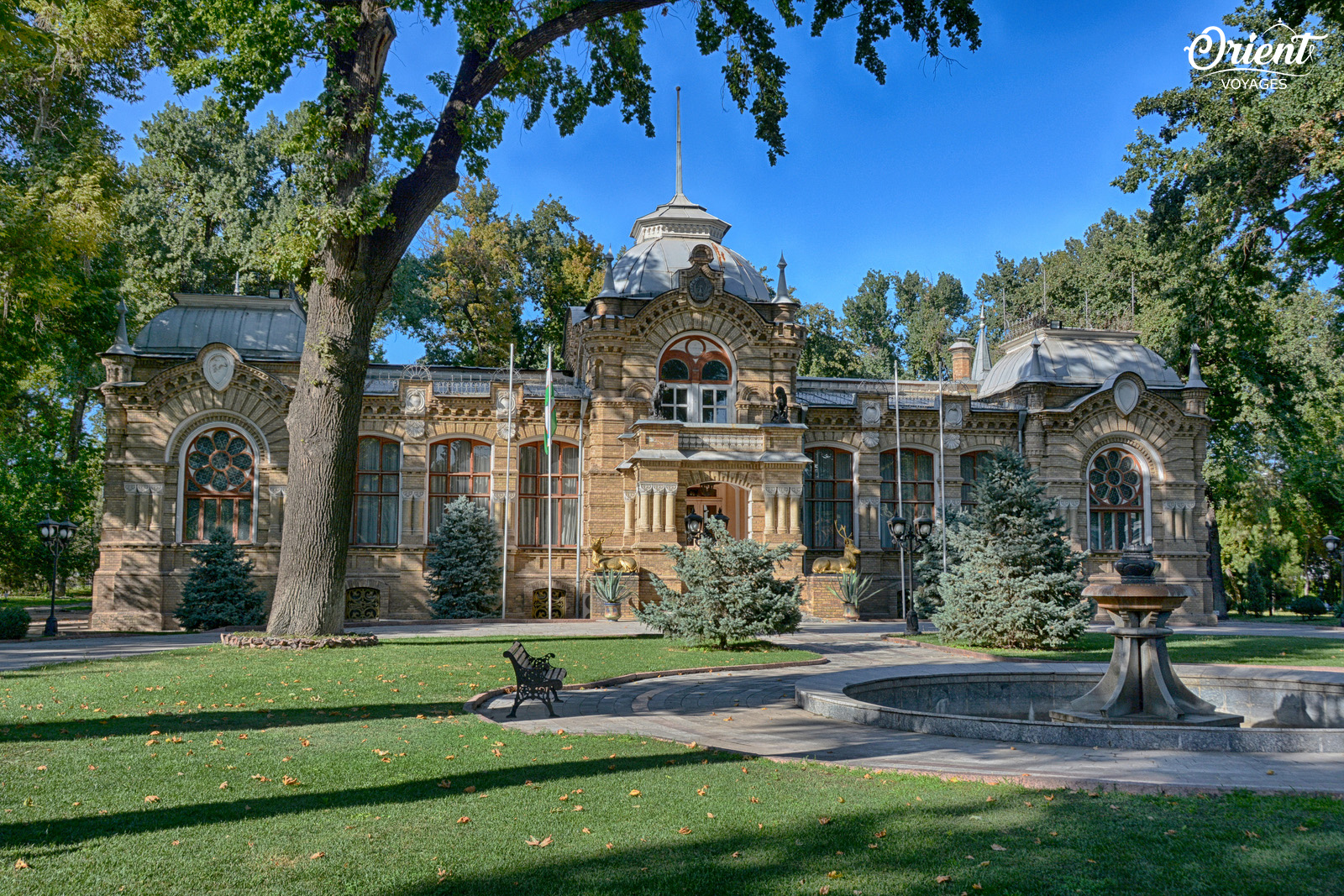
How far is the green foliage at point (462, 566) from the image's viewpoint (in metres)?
26.7

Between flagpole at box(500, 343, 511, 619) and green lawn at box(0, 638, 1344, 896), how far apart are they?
17.2 metres

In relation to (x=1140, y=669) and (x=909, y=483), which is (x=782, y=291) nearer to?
(x=909, y=483)

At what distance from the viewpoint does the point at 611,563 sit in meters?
26.6

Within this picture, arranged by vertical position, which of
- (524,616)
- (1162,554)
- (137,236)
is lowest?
(524,616)

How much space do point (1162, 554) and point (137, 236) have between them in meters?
36.6

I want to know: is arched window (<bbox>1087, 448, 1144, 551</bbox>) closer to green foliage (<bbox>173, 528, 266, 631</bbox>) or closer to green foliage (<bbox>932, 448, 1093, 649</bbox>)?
green foliage (<bbox>932, 448, 1093, 649</bbox>)

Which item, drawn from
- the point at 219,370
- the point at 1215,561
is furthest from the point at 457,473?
the point at 1215,561

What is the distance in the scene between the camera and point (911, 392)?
33312 millimetres

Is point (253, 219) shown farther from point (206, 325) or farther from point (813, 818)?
point (813, 818)

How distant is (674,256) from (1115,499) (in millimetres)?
16598

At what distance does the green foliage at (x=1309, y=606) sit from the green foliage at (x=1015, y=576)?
23.2 m

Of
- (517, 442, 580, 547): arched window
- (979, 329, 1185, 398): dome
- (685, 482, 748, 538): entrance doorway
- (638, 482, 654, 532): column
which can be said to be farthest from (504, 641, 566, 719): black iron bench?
(979, 329, 1185, 398): dome

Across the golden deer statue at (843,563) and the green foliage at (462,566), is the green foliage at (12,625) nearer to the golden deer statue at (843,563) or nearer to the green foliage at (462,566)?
the green foliage at (462,566)

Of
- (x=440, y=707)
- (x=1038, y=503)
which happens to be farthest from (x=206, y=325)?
(x=1038, y=503)
